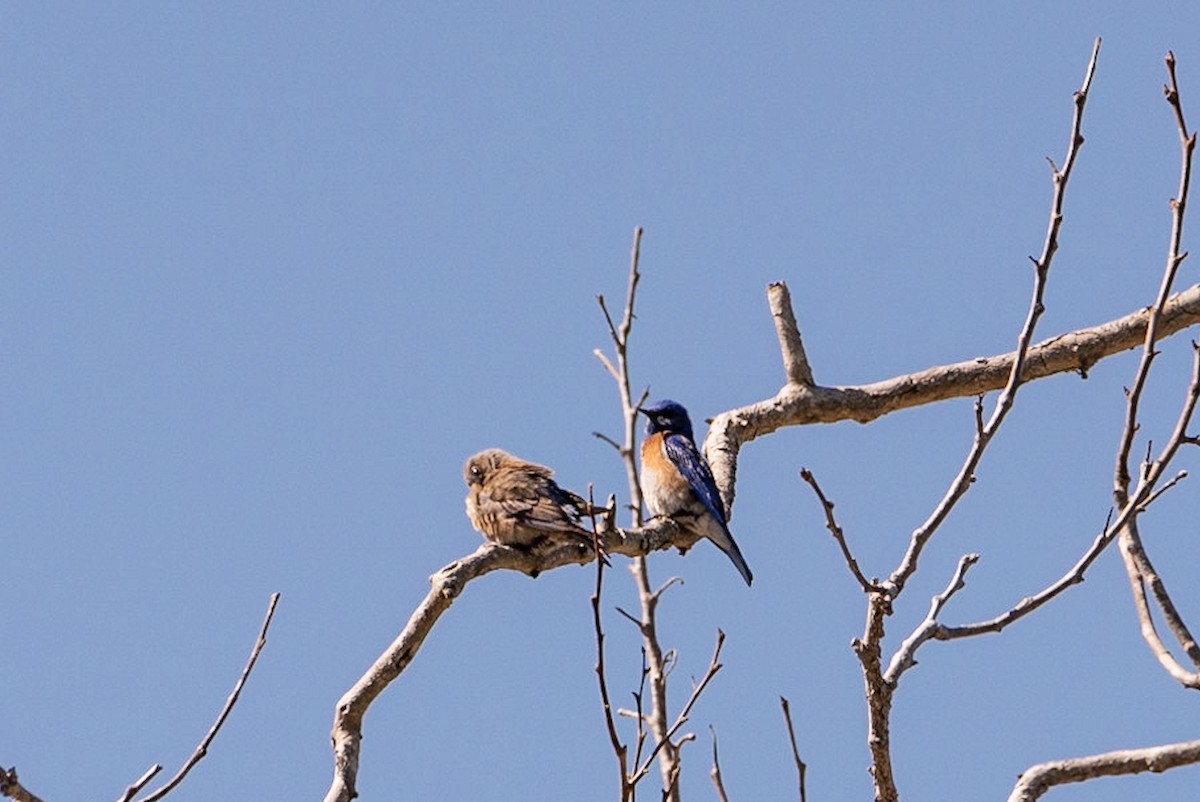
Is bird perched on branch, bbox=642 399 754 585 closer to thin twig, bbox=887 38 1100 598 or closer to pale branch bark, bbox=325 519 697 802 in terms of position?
pale branch bark, bbox=325 519 697 802

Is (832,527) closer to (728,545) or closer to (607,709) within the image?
(607,709)

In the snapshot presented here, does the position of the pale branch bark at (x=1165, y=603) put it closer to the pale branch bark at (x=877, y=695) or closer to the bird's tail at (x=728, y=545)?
the pale branch bark at (x=877, y=695)

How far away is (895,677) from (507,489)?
10.4 ft

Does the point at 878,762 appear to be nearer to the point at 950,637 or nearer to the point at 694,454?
the point at 950,637

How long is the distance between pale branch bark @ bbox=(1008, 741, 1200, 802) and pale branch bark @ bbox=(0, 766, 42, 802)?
2.33 meters

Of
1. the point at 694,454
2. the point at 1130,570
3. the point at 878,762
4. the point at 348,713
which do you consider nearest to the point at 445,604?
the point at 348,713

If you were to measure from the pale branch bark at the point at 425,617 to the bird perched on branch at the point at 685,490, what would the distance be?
3.68ft

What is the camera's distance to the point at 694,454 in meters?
7.75

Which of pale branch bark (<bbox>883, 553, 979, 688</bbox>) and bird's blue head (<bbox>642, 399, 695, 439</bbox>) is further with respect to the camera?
bird's blue head (<bbox>642, 399, 695, 439</bbox>)

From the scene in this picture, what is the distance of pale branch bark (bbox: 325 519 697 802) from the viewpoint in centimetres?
448

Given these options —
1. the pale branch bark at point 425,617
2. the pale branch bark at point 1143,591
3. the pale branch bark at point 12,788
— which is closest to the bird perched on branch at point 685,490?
the pale branch bark at point 425,617

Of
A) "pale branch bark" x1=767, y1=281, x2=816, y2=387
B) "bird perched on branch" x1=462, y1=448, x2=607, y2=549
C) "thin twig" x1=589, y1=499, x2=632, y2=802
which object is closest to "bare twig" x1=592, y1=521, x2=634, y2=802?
"thin twig" x1=589, y1=499, x2=632, y2=802

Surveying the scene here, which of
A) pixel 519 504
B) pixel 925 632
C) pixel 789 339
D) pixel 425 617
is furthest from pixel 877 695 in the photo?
pixel 789 339

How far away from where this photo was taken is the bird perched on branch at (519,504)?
6316 mm
